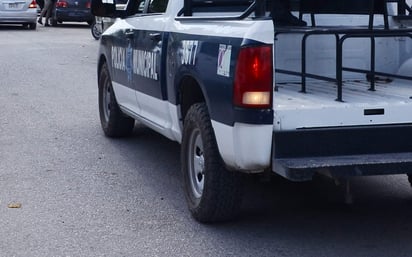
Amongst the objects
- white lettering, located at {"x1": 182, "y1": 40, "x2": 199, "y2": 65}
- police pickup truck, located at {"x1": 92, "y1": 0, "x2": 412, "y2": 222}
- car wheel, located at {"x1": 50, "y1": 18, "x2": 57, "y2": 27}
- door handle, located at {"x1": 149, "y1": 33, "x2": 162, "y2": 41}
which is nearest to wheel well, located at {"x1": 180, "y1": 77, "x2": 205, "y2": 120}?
police pickup truck, located at {"x1": 92, "y1": 0, "x2": 412, "y2": 222}

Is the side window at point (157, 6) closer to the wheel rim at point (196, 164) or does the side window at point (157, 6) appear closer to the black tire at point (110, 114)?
the black tire at point (110, 114)

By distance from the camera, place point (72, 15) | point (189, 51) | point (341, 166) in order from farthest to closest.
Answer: point (72, 15), point (189, 51), point (341, 166)

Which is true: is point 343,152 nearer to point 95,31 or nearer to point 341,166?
point 341,166

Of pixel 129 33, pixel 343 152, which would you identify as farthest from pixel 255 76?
pixel 129 33

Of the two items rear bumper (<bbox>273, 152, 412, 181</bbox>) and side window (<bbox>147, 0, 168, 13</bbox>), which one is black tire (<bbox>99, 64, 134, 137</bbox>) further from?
rear bumper (<bbox>273, 152, 412, 181</bbox>)

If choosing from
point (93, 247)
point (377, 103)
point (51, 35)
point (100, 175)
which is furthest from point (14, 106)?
point (51, 35)

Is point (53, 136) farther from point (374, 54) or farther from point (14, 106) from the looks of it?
point (374, 54)

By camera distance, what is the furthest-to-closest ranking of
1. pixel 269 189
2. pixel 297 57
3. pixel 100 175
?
pixel 100 175
pixel 269 189
pixel 297 57

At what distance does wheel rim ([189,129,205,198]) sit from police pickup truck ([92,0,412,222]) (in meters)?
0.01

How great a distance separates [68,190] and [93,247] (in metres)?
1.65

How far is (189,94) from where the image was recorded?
667 cm

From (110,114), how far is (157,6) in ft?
6.27

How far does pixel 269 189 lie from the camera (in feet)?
24.5

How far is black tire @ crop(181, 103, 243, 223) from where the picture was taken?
19.6 ft
